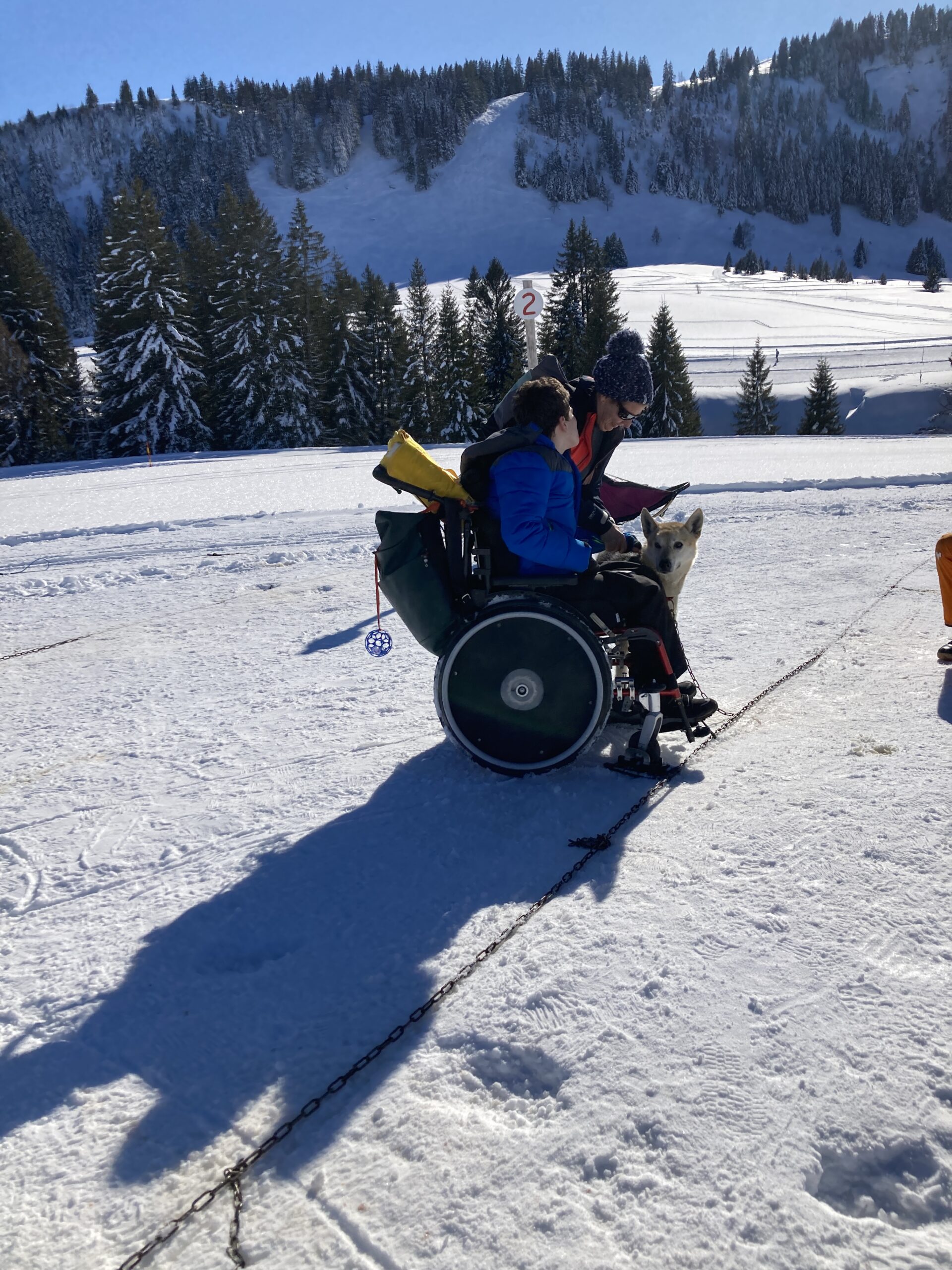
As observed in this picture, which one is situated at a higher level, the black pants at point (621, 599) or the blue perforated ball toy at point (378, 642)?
the black pants at point (621, 599)

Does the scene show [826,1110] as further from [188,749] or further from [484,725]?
[188,749]

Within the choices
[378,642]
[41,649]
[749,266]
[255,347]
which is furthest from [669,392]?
[749,266]

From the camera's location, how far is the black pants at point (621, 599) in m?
3.84

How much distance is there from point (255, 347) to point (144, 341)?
5.41 meters

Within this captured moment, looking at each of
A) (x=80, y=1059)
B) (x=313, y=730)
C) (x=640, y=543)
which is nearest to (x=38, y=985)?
(x=80, y=1059)

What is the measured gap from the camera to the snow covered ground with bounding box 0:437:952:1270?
186 centimetres

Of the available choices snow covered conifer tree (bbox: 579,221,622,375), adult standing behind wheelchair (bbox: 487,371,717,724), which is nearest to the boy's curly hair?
adult standing behind wheelchair (bbox: 487,371,717,724)

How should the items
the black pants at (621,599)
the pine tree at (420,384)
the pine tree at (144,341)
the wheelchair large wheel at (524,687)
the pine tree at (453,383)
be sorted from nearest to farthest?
the wheelchair large wheel at (524,687), the black pants at (621,599), the pine tree at (144,341), the pine tree at (453,383), the pine tree at (420,384)

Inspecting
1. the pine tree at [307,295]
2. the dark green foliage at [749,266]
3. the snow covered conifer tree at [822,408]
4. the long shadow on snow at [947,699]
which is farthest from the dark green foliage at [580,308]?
the dark green foliage at [749,266]

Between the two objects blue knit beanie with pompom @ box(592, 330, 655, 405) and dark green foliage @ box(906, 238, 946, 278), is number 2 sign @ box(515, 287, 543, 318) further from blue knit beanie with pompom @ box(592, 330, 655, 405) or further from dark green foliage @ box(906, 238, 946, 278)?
dark green foliage @ box(906, 238, 946, 278)

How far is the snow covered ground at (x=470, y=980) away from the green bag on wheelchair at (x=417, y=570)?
0.83 metres

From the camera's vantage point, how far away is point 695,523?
4941 millimetres

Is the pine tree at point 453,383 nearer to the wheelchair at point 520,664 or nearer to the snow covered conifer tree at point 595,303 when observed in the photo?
the snow covered conifer tree at point 595,303

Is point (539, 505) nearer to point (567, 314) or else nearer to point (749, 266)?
point (567, 314)
